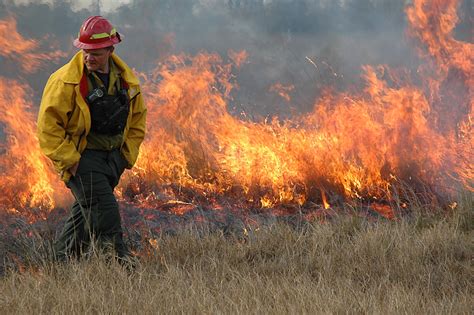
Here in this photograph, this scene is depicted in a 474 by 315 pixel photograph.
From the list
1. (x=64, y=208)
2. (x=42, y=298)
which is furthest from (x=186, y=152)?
(x=42, y=298)

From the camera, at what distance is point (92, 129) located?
452cm

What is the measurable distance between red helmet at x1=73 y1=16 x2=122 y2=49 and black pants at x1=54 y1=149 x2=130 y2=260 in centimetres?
73

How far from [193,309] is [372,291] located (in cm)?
106

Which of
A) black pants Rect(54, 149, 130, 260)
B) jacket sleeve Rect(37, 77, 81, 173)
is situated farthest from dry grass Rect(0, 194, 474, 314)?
jacket sleeve Rect(37, 77, 81, 173)

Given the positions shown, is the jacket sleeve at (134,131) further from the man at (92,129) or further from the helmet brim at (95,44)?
the helmet brim at (95,44)

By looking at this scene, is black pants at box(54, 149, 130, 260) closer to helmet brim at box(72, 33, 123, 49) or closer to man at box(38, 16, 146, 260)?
man at box(38, 16, 146, 260)

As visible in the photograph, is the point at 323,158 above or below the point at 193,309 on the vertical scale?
below

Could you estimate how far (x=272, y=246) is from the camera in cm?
521

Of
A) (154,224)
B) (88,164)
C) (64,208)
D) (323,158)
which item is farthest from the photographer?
(323,158)

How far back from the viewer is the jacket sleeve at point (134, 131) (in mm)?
4805

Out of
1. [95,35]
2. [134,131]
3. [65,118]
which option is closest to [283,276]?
[134,131]

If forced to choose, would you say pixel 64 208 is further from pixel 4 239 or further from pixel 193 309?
pixel 193 309

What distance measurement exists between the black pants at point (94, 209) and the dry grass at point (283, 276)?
0.61 feet

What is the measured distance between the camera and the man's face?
4400 millimetres
